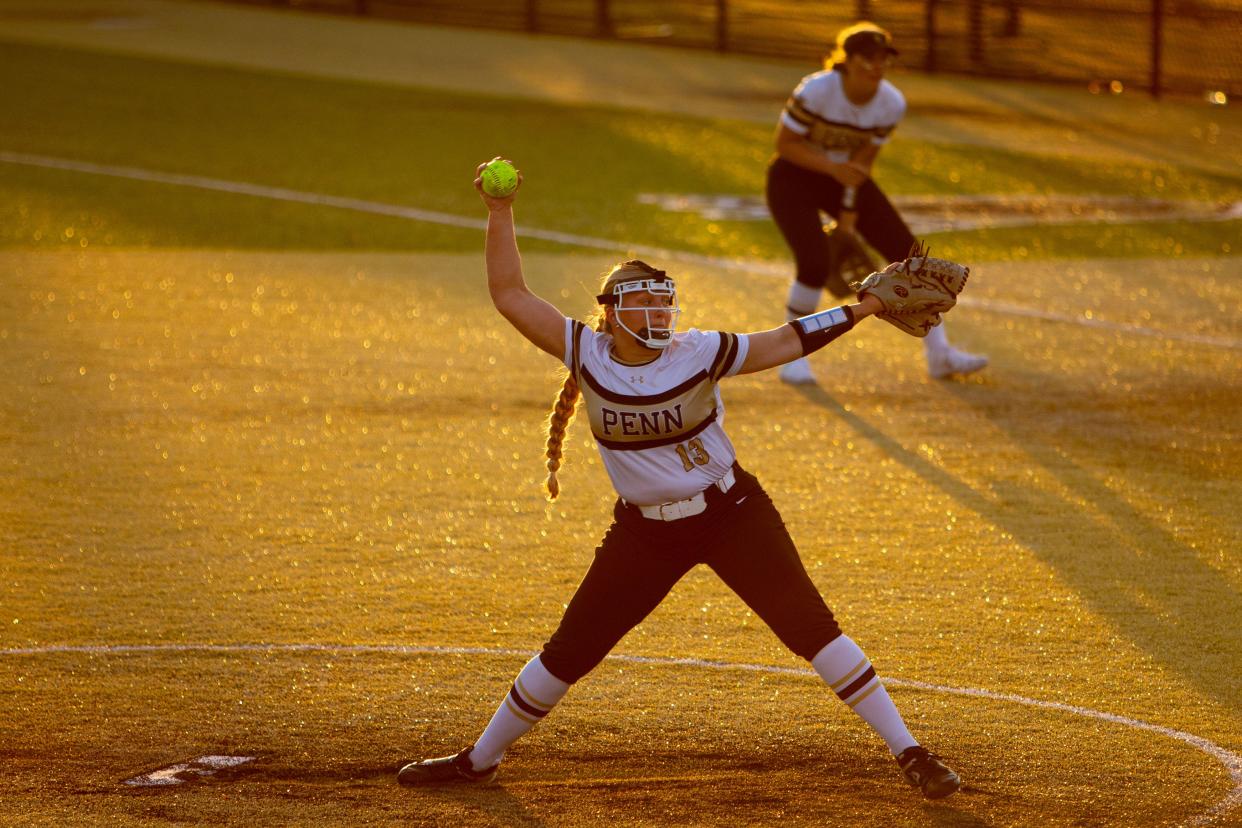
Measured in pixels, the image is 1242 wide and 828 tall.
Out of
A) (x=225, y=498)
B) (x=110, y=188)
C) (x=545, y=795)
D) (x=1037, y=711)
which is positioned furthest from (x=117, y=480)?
(x=110, y=188)

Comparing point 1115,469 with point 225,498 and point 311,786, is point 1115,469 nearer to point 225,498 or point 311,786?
point 225,498

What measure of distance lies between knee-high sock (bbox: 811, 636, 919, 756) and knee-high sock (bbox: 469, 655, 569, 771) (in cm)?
84

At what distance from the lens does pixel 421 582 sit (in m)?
7.55

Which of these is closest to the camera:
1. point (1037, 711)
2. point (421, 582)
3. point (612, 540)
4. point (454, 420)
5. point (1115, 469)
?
point (612, 540)

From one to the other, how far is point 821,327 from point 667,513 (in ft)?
2.53

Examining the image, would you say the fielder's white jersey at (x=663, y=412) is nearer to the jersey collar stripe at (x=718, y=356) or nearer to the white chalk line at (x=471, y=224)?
the jersey collar stripe at (x=718, y=356)

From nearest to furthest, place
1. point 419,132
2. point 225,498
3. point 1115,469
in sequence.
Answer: point 225,498, point 1115,469, point 419,132

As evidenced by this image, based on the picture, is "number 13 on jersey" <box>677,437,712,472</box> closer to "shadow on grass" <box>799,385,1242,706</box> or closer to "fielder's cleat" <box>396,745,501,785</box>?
"fielder's cleat" <box>396,745,501,785</box>

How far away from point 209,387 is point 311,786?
5.62 meters

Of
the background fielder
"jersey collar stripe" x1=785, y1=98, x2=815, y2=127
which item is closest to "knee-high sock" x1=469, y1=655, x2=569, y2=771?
the background fielder

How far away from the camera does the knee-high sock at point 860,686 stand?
17.3 feet

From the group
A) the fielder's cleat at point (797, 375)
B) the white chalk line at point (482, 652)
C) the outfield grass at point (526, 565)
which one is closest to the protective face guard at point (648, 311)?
the outfield grass at point (526, 565)

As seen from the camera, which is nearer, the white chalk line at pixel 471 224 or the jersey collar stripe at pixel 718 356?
the jersey collar stripe at pixel 718 356

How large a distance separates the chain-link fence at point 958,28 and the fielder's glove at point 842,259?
48.3 feet
